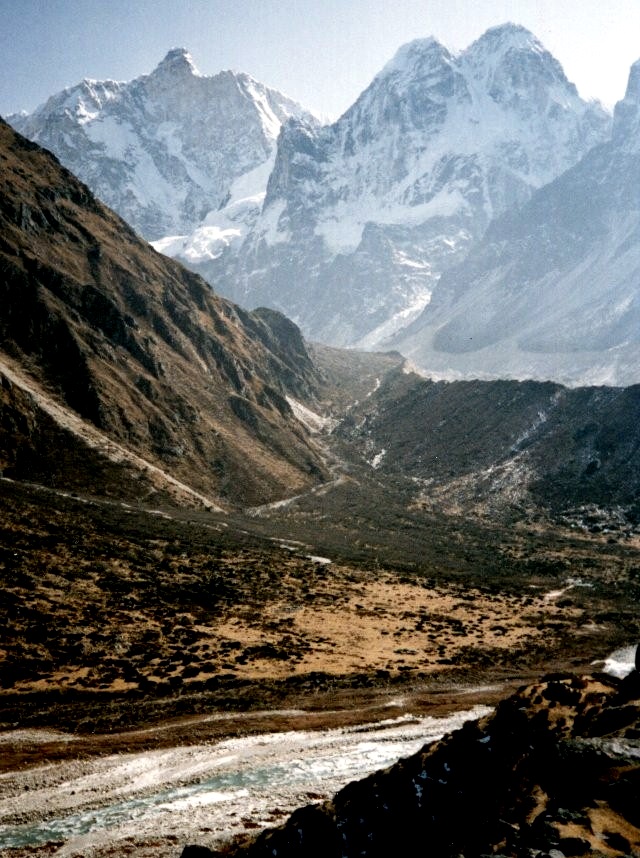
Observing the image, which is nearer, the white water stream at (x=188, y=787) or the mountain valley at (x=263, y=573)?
the mountain valley at (x=263, y=573)

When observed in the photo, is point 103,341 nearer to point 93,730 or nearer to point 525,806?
point 93,730

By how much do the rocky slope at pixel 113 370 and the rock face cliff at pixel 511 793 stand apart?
78.6m

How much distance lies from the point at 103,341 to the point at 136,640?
8363 cm

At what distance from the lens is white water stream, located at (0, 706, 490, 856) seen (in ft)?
84.0

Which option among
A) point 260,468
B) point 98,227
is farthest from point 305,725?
point 98,227

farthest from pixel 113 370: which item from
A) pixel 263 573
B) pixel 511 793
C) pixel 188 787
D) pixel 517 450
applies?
pixel 511 793

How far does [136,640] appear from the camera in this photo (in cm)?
4734

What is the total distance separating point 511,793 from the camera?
16.8 meters

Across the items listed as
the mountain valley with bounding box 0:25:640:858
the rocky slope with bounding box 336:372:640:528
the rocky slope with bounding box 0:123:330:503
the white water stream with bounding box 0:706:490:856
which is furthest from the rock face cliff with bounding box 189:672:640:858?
the rocky slope with bounding box 336:372:640:528

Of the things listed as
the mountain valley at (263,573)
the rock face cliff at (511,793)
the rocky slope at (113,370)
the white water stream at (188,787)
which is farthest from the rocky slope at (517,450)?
the rock face cliff at (511,793)

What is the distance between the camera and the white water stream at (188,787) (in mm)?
25594

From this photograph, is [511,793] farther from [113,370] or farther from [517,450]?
[517,450]

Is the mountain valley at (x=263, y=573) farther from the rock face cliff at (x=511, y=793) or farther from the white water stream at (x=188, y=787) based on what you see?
the white water stream at (x=188, y=787)

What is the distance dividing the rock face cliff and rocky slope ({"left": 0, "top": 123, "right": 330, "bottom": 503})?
78.6 meters
